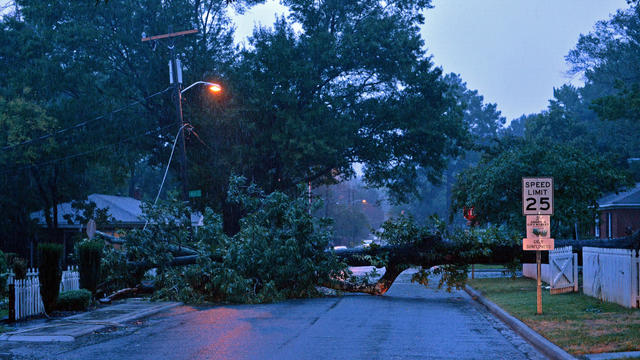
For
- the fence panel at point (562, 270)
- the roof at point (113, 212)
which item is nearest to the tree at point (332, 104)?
the roof at point (113, 212)

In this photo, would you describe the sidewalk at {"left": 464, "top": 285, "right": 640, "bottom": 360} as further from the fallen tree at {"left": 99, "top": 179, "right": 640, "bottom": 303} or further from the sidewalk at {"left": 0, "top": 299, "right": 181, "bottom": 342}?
the sidewalk at {"left": 0, "top": 299, "right": 181, "bottom": 342}

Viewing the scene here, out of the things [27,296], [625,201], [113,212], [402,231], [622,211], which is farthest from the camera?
[622,211]

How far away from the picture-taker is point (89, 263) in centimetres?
1873

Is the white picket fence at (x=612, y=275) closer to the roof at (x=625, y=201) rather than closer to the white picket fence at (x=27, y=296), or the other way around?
the white picket fence at (x=27, y=296)

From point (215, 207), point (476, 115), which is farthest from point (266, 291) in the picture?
point (476, 115)

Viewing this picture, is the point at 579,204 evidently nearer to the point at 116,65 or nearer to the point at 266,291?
the point at 266,291

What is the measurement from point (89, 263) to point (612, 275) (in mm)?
13259

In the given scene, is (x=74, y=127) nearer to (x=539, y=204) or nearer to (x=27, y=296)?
(x=27, y=296)

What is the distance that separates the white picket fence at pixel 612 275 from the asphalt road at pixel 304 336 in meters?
2.82

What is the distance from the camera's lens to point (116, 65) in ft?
123

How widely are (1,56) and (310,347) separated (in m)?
31.2

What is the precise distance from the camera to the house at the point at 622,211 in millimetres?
39562

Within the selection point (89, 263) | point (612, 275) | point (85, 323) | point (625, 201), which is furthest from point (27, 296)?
point (625, 201)

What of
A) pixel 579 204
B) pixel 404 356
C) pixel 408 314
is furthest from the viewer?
pixel 579 204
